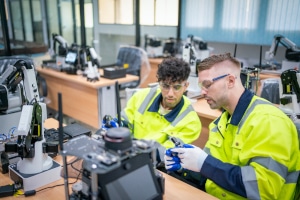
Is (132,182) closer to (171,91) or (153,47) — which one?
(171,91)

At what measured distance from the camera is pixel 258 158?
116 centimetres

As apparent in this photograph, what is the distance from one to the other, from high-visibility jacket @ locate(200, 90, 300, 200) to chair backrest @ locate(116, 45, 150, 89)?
3.09 meters

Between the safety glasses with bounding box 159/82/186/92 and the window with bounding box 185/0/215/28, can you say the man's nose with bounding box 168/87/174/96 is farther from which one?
the window with bounding box 185/0/215/28

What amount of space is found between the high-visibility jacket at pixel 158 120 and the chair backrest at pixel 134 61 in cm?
235

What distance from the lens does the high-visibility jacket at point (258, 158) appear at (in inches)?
44.8

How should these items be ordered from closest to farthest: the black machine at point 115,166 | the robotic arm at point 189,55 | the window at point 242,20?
the black machine at point 115,166 < the robotic arm at point 189,55 < the window at point 242,20

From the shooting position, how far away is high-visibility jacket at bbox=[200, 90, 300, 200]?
1137 mm

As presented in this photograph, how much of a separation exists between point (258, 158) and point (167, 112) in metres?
0.79

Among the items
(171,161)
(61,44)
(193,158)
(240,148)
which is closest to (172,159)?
(171,161)

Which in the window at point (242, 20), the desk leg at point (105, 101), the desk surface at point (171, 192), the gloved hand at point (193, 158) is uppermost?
the window at point (242, 20)

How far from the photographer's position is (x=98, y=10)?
18.0 ft

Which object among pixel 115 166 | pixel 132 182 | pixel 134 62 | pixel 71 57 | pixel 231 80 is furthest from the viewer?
pixel 134 62

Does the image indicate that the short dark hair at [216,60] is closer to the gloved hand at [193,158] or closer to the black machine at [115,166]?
the gloved hand at [193,158]

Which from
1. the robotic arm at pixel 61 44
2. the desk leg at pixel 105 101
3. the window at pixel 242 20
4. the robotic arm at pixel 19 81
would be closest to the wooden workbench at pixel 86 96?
the desk leg at pixel 105 101
